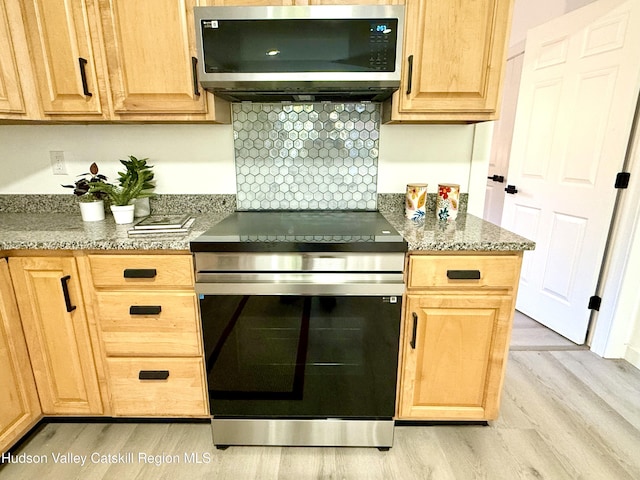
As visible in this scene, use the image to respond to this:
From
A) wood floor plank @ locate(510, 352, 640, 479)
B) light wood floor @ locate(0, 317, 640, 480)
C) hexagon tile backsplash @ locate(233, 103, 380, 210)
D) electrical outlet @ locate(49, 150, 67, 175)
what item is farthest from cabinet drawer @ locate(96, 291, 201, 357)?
wood floor plank @ locate(510, 352, 640, 479)

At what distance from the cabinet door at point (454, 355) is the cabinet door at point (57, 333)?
1.32 m

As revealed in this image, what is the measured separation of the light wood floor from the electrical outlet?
1.25m

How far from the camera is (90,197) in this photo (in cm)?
163

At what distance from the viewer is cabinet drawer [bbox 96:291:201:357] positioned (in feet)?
4.49

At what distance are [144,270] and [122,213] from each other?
16.6 inches

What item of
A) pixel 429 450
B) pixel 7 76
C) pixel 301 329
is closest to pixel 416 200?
pixel 301 329

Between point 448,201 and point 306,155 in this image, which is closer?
point 448,201

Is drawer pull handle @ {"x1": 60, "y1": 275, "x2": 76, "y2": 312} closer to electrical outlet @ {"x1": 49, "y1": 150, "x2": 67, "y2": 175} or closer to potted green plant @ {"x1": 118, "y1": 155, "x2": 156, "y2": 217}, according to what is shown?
potted green plant @ {"x1": 118, "y1": 155, "x2": 156, "y2": 217}

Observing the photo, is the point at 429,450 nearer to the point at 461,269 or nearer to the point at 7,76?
the point at 461,269

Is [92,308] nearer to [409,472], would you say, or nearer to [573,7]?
[409,472]

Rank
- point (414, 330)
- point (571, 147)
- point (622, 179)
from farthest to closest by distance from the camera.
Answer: point (571, 147) → point (622, 179) → point (414, 330)

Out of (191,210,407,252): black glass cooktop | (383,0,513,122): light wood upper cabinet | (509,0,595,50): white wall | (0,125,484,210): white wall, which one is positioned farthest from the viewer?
(509,0,595,50): white wall

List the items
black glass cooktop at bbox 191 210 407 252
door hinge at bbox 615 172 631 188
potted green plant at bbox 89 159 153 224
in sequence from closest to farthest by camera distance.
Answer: black glass cooktop at bbox 191 210 407 252, potted green plant at bbox 89 159 153 224, door hinge at bbox 615 172 631 188

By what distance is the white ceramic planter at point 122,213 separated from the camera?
1.58 metres
